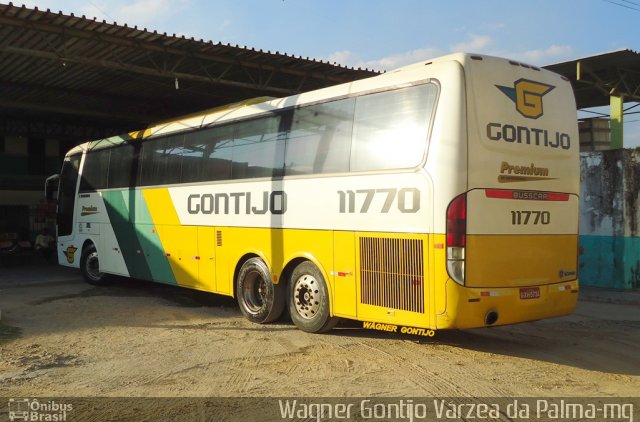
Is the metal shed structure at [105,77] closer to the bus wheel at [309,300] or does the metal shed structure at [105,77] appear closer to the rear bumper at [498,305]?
the bus wheel at [309,300]

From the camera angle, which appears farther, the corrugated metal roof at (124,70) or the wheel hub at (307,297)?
the corrugated metal roof at (124,70)

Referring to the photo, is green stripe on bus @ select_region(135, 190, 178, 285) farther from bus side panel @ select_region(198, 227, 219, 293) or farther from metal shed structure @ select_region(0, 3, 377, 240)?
metal shed structure @ select_region(0, 3, 377, 240)

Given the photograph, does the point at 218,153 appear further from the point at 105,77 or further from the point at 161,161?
the point at 105,77

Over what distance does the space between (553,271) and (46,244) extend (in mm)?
18095

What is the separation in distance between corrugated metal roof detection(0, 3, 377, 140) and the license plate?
8.41 m

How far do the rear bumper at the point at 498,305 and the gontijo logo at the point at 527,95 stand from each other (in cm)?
205

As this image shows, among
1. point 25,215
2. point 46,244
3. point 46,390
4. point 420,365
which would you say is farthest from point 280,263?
point 25,215

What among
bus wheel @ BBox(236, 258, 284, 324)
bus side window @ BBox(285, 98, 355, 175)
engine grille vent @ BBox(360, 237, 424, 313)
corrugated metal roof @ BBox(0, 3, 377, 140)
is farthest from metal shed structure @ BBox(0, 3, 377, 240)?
engine grille vent @ BBox(360, 237, 424, 313)

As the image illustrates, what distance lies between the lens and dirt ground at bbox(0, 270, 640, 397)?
16.9 ft

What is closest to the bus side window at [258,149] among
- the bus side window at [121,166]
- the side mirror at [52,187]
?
the bus side window at [121,166]

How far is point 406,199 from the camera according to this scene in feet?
19.8

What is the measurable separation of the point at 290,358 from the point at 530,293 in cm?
288

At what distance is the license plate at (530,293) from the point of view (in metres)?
6.08

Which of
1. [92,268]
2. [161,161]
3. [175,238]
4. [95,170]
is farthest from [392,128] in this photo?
[92,268]
